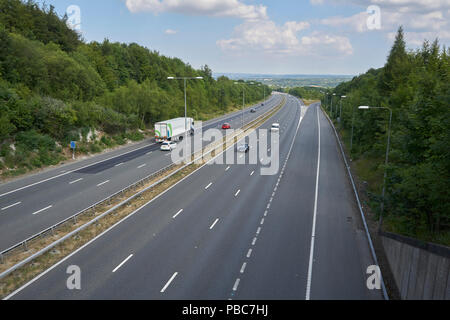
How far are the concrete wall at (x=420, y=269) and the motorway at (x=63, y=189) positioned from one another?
1878cm

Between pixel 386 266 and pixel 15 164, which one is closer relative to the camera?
pixel 386 266

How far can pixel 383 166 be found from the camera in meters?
19.2

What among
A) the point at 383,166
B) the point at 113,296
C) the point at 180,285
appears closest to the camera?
the point at 113,296

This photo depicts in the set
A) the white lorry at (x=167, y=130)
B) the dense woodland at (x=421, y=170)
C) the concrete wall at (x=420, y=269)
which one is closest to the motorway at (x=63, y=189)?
the white lorry at (x=167, y=130)

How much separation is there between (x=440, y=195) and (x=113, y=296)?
1430 centimetres

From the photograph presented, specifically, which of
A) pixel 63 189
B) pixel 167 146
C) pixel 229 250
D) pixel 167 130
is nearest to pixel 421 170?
pixel 229 250

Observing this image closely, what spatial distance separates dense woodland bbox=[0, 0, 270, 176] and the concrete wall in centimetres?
3084

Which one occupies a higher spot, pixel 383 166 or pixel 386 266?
pixel 383 166

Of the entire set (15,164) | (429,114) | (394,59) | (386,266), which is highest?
(394,59)

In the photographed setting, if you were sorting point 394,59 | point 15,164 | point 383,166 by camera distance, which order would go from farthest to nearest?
1. point 394,59
2. point 15,164
3. point 383,166

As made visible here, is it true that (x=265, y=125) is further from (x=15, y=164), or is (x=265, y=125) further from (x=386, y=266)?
(x=386, y=266)

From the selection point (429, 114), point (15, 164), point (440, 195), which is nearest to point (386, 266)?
point (440, 195)

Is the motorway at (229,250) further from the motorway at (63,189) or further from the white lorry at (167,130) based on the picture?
the white lorry at (167,130)

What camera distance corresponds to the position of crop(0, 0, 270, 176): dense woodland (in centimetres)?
3325
